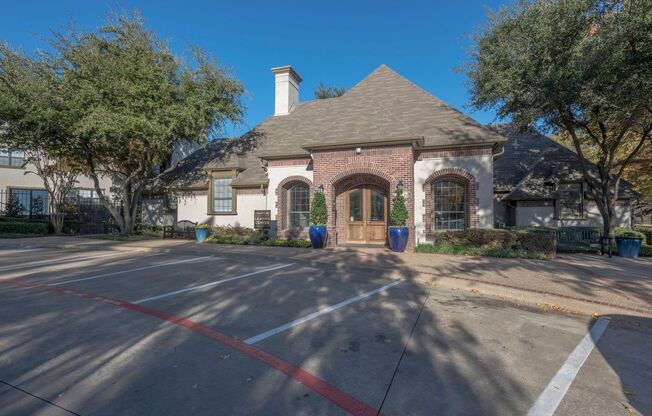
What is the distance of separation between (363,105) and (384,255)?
797cm

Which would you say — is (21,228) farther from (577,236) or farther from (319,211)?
(577,236)

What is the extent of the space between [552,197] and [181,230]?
743 inches

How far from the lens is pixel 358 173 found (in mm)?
13156

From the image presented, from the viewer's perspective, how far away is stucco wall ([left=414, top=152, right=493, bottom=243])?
500 inches

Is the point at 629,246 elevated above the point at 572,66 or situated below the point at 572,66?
below

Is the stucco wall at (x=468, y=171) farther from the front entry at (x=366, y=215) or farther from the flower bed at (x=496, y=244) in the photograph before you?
the front entry at (x=366, y=215)

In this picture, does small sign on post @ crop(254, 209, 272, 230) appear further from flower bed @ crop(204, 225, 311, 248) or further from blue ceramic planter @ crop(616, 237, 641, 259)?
blue ceramic planter @ crop(616, 237, 641, 259)

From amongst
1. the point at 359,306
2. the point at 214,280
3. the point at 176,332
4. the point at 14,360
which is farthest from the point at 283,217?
the point at 14,360

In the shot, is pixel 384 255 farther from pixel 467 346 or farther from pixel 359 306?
pixel 467 346

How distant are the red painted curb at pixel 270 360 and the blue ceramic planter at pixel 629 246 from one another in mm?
12925

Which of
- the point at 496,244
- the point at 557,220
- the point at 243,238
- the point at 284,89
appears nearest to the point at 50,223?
the point at 243,238

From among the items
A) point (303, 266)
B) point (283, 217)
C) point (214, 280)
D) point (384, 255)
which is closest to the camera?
point (214, 280)

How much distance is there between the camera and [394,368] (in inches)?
140

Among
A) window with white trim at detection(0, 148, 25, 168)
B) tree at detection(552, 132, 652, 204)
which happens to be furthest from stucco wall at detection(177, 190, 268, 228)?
tree at detection(552, 132, 652, 204)
